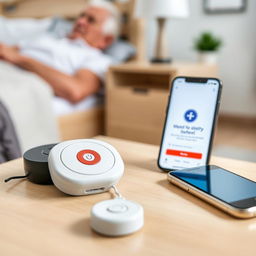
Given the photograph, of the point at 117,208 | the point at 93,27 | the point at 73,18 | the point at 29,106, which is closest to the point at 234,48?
the point at 93,27

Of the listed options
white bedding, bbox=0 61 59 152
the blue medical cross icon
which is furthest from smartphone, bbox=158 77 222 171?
white bedding, bbox=0 61 59 152

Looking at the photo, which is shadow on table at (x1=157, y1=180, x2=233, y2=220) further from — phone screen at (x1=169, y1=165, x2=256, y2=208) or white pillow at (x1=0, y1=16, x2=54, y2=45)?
white pillow at (x1=0, y1=16, x2=54, y2=45)

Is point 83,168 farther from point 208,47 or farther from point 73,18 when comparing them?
point 73,18

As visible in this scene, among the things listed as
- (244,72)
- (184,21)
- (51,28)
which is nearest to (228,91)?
(244,72)

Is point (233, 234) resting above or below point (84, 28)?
below

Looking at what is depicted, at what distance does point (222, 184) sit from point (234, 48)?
7.67ft

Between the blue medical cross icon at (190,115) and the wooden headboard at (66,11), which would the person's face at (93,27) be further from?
the blue medical cross icon at (190,115)

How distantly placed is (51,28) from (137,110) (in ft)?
3.14

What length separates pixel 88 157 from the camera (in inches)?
23.5

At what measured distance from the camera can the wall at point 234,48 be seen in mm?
2674

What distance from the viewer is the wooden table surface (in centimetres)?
43

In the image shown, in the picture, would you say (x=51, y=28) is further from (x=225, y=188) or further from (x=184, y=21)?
(x=225, y=188)

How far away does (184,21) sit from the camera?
9.48ft

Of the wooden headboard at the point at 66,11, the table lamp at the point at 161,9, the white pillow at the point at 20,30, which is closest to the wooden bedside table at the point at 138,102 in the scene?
the table lamp at the point at 161,9
